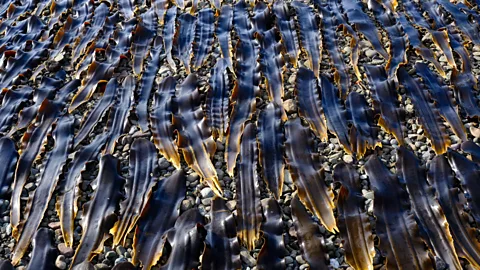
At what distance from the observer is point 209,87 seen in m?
2.40

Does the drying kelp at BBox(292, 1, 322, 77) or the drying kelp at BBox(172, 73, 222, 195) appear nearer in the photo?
the drying kelp at BBox(172, 73, 222, 195)

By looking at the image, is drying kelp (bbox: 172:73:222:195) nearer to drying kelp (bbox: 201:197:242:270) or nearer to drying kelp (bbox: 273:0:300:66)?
drying kelp (bbox: 201:197:242:270)

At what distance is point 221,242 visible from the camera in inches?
66.9

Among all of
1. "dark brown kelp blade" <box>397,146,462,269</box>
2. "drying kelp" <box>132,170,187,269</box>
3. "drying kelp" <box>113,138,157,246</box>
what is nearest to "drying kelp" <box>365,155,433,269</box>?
"dark brown kelp blade" <box>397,146,462,269</box>

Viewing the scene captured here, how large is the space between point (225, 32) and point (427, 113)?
1129mm

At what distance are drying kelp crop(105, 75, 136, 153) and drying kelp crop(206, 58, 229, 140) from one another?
347 millimetres

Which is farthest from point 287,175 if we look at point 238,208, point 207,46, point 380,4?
point 380,4

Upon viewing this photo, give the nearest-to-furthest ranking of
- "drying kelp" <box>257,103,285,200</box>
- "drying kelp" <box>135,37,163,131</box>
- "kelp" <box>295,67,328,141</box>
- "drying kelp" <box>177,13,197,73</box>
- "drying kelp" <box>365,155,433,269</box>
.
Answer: "drying kelp" <box>365,155,433,269</box> → "drying kelp" <box>257,103,285,200</box> → "kelp" <box>295,67,328,141</box> → "drying kelp" <box>135,37,163,131</box> → "drying kelp" <box>177,13,197,73</box>

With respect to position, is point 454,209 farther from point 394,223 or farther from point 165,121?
point 165,121

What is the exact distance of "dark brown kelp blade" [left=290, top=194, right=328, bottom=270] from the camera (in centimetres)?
164

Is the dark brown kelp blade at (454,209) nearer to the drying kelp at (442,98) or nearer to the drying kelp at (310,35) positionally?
the drying kelp at (442,98)

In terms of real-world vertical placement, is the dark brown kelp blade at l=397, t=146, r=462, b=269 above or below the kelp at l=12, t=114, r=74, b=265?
above

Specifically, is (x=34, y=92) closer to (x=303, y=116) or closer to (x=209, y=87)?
(x=209, y=87)

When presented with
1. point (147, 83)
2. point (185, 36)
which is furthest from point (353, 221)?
point (185, 36)
